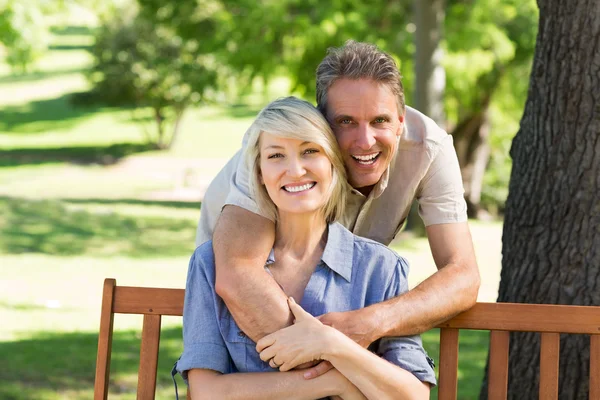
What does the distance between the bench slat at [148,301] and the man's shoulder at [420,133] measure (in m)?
1.01

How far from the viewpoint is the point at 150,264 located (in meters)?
11.2

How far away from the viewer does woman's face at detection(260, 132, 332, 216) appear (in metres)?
2.96

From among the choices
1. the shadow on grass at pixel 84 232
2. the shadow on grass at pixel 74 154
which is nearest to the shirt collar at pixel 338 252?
the shadow on grass at pixel 84 232

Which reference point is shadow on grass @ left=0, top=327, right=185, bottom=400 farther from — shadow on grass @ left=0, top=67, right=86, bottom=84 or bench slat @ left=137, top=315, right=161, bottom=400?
shadow on grass @ left=0, top=67, right=86, bottom=84

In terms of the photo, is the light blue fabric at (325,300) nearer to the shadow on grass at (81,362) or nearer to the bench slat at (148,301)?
the bench slat at (148,301)

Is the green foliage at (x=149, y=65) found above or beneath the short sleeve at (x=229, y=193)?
beneath

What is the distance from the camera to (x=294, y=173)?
295 cm

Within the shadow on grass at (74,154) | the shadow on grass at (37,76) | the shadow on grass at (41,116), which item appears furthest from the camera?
the shadow on grass at (37,76)

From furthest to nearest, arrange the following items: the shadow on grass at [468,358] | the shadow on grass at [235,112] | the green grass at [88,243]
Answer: the shadow on grass at [235,112]
the green grass at [88,243]
the shadow on grass at [468,358]

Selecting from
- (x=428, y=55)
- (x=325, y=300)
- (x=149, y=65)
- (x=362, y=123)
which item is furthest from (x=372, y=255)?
(x=149, y=65)

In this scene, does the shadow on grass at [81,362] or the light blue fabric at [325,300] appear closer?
the light blue fabric at [325,300]

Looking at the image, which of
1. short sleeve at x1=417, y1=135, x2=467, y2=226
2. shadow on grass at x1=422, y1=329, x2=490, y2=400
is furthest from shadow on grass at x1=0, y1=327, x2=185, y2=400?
short sleeve at x1=417, y1=135, x2=467, y2=226

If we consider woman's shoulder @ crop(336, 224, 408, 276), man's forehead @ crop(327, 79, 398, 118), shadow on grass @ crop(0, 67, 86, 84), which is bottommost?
shadow on grass @ crop(0, 67, 86, 84)

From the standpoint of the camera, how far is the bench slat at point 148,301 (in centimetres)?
330
